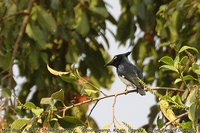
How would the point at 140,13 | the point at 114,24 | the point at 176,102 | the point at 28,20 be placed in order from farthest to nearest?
the point at 114,24 → the point at 140,13 → the point at 28,20 → the point at 176,102

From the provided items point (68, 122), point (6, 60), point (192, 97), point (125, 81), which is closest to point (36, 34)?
point (6, 60)

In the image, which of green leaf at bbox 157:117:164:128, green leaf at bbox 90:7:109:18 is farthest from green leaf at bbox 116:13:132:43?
green leaf at bbox 157:117:164:128

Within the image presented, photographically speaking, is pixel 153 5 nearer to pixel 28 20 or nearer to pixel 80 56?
pixel 80 56

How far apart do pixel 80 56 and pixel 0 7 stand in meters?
0.70

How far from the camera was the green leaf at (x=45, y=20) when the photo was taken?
4152 mm

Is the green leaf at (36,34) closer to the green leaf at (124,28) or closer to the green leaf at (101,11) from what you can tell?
the green leaf at (101,11)

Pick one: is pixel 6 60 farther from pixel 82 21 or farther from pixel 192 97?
pixel 192 97

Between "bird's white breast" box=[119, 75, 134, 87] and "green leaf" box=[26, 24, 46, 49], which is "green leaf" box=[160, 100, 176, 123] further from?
"green leaf" box=[26, 24, 46, 49]

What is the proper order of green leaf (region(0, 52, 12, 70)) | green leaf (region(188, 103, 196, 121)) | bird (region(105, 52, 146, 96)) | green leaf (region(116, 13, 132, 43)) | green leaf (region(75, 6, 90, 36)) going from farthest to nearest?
green leaf (region(116, 13, 132, 43)) → green leaf (region(75, 6, 90, 36)) → green leaf (region(0, 52, 12, 70)) → bird (region(105, 52, 146, 96)) → green leaf (region(188, 103, 196, 121))

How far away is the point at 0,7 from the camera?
4.18m

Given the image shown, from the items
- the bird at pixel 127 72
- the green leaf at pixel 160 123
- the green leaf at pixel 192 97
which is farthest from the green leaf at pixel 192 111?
the bird at pixel 127 72

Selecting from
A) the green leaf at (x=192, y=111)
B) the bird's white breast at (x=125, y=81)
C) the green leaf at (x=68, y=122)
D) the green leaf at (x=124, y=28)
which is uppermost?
the green leaf at (x=124, y=28)

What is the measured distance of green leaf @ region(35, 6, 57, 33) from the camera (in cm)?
415

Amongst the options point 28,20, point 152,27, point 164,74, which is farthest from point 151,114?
point 28,20
